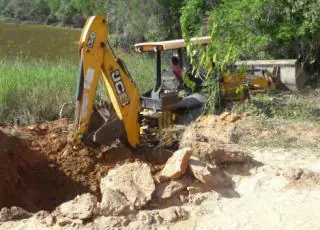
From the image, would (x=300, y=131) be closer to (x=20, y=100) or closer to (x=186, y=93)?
(x=186, y=93)

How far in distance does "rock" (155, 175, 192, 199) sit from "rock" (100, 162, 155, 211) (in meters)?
0.17

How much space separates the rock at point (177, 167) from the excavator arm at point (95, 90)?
4.46ft

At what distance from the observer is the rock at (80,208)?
5.19 meters

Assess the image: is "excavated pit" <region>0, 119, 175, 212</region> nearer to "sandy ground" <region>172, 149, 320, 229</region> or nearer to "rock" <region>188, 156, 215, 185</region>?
"rock" <region>188, 156, 215, 185</region>

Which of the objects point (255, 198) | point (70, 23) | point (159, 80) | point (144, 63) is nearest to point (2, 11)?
point (70, 23)

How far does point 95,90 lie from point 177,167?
6.10 feet

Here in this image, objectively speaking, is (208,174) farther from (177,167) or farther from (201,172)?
(177,167)

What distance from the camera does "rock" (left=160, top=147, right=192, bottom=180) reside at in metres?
5.96

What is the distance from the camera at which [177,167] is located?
19.6 feet

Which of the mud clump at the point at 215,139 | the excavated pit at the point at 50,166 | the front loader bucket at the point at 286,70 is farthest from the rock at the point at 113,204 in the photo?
the front loader bucket at the point at 286,70

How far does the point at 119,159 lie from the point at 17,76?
433 centimetres

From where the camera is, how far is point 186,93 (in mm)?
9164

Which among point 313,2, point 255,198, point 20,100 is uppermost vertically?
point 313,2

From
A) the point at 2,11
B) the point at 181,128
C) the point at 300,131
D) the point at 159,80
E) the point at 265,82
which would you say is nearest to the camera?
the point at 300,131
